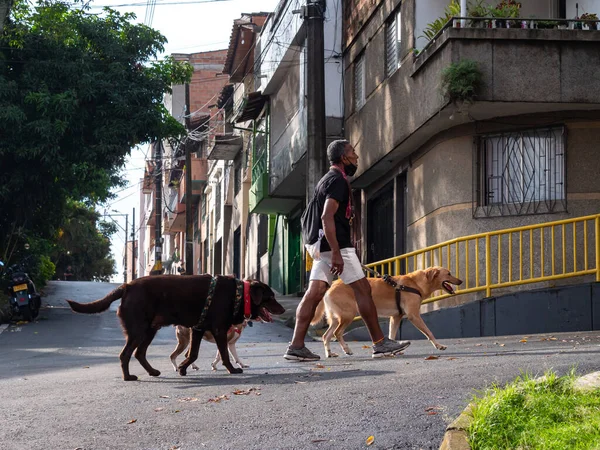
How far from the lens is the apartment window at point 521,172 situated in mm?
15797

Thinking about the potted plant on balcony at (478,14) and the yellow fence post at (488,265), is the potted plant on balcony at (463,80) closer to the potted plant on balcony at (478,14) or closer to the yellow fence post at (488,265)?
the potted plant on balcony at (478,14)

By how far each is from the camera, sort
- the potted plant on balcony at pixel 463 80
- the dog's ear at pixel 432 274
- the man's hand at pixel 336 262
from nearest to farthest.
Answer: the man's hand at pixel 336 262
the dog's ear at pixel 432 274
the potted plant on balcony at pixel 463 80

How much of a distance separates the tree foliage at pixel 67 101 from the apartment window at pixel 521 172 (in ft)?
35.2

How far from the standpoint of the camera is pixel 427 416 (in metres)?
6.43

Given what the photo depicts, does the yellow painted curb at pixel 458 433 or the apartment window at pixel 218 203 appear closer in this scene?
the yellow painted curb at pixel 458 433

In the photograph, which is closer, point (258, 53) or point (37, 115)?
point (37, 115)

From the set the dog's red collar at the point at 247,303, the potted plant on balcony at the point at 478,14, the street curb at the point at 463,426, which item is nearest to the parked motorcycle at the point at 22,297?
the potted plant on balcony at the point at 478,14

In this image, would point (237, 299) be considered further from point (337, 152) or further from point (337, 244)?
point (337, 152)

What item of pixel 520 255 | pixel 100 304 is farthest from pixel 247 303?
pixel 520 255

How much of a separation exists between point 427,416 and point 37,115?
1917cm

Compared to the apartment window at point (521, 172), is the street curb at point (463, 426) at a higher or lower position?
lower

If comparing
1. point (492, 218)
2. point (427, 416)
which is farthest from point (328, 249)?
point (492, 218)

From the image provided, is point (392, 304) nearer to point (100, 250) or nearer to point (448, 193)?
→ point (448, 193)

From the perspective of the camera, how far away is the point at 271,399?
7.70m
